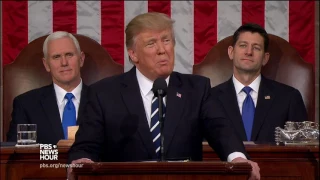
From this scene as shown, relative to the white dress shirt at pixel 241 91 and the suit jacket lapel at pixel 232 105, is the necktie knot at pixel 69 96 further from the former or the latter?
the white dress shirt at pixel 241 91

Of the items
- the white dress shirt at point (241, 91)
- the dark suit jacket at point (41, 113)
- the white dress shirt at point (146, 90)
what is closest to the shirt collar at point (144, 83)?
the white dress shirt at point (146, 90)

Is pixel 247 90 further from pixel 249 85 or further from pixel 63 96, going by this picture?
pixel 63 96

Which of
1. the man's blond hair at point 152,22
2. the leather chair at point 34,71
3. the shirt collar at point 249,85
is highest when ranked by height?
the man's blond hair at point 152,22

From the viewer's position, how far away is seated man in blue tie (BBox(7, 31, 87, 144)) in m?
4.48

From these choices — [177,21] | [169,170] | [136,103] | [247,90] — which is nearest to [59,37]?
[177,21]

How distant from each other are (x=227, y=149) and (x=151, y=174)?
604 millimetres

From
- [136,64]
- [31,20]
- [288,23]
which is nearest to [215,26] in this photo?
[288,23]

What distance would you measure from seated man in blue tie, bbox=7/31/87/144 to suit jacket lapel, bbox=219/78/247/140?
882 mm

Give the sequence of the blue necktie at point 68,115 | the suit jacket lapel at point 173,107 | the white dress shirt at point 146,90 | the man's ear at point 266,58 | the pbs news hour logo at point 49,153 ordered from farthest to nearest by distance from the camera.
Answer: the man's ear at point 266,58 → the blue necktie at point 68,115 → the pbs news hour logo at point 49,153 → the white dress shirt at point 146,90 → the suit jacket lapel at point 173,107

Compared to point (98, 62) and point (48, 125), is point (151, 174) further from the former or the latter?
point (98, 62)

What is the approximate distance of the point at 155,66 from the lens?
3240 mm

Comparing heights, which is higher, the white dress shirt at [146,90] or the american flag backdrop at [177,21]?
the american flag backdrop at [177,21]

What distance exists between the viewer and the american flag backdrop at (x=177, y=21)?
5.52 meters

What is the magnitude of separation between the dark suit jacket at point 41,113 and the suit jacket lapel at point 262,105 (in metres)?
1.05
